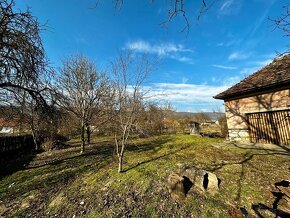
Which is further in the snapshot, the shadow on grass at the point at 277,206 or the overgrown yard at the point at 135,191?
the overgrown yard at the point at 135,191

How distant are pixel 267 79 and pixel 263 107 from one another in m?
1.62

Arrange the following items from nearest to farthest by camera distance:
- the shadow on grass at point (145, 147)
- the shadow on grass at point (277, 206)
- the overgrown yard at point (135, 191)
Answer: the shadow on grass at point (277, 206), the overgrown yard at point (135, 191), the shadow on grass at point (145, 147)

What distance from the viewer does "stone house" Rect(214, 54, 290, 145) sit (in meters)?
8.28

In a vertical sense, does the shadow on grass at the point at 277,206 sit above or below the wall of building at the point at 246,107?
below

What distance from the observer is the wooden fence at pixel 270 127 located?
27.2 feet

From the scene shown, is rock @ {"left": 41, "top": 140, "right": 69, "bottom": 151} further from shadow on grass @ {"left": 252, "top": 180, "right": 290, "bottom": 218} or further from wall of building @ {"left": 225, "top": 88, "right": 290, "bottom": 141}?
shadow on grass @ {"left": 252, "top": 180, "right": 290, "bottom": 218}

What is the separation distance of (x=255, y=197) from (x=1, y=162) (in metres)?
12.9

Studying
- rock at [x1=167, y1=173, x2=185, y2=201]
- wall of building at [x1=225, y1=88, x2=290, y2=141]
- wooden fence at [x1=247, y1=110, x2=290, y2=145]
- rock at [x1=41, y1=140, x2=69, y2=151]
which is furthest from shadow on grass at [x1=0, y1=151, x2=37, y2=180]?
wooden fence at [x1=247, y1=110, x2=290, y2=145]

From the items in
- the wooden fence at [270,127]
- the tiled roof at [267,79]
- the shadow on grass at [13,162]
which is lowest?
the shadow on grass at [13,162]

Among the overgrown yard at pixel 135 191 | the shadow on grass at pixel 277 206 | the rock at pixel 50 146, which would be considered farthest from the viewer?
the rock at pixel 50 146

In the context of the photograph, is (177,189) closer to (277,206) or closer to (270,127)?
(277,206)

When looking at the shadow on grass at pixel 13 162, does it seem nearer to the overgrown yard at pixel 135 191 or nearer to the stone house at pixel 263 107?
the overgrown yard at pixel 135 191

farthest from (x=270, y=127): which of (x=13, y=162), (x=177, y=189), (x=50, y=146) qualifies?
(x=50, y=146)

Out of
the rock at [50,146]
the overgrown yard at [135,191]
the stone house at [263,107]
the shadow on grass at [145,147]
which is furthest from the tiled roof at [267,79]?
the rock at [50,146]
